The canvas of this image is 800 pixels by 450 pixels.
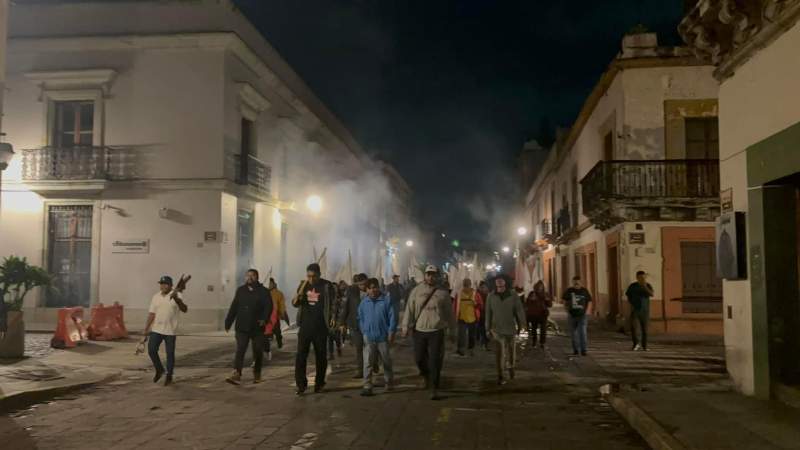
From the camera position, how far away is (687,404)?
786 centimetres

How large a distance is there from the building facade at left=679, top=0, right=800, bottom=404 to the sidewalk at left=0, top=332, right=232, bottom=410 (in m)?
8.67

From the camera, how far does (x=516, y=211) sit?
6384cm

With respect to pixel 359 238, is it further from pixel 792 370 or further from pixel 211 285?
pixel 792 370

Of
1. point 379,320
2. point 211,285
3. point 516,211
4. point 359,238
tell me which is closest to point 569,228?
point 359,238

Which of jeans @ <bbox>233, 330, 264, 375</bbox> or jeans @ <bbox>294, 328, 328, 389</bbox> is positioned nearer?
jeans @ <bbox>294, 328, 328, 389</bbox>

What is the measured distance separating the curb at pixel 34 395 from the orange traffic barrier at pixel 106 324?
231 inches

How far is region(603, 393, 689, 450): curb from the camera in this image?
6109 millimetres

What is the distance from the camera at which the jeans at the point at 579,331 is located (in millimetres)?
13516

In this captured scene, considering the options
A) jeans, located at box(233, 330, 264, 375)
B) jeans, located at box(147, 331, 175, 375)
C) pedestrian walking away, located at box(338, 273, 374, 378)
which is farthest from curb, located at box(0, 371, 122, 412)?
pedestrian walking away, located at box(338, 273, 374, 378)

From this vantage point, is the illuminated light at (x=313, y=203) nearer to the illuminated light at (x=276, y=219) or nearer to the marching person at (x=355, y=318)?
the illuminated light at (x=276, y=219)

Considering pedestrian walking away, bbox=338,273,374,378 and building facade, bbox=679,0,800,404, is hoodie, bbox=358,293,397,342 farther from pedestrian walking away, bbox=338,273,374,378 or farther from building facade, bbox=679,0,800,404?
building facade, bbox=679,0,800,404

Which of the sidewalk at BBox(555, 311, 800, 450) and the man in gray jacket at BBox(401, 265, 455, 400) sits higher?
the man in gray jacket at BBox(401, 265, 455, 400)

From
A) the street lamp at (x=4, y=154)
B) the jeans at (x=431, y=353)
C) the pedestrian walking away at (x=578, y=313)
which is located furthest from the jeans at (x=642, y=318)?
the street lamp at (x=4, y=154)

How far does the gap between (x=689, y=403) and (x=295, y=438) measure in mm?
4468
